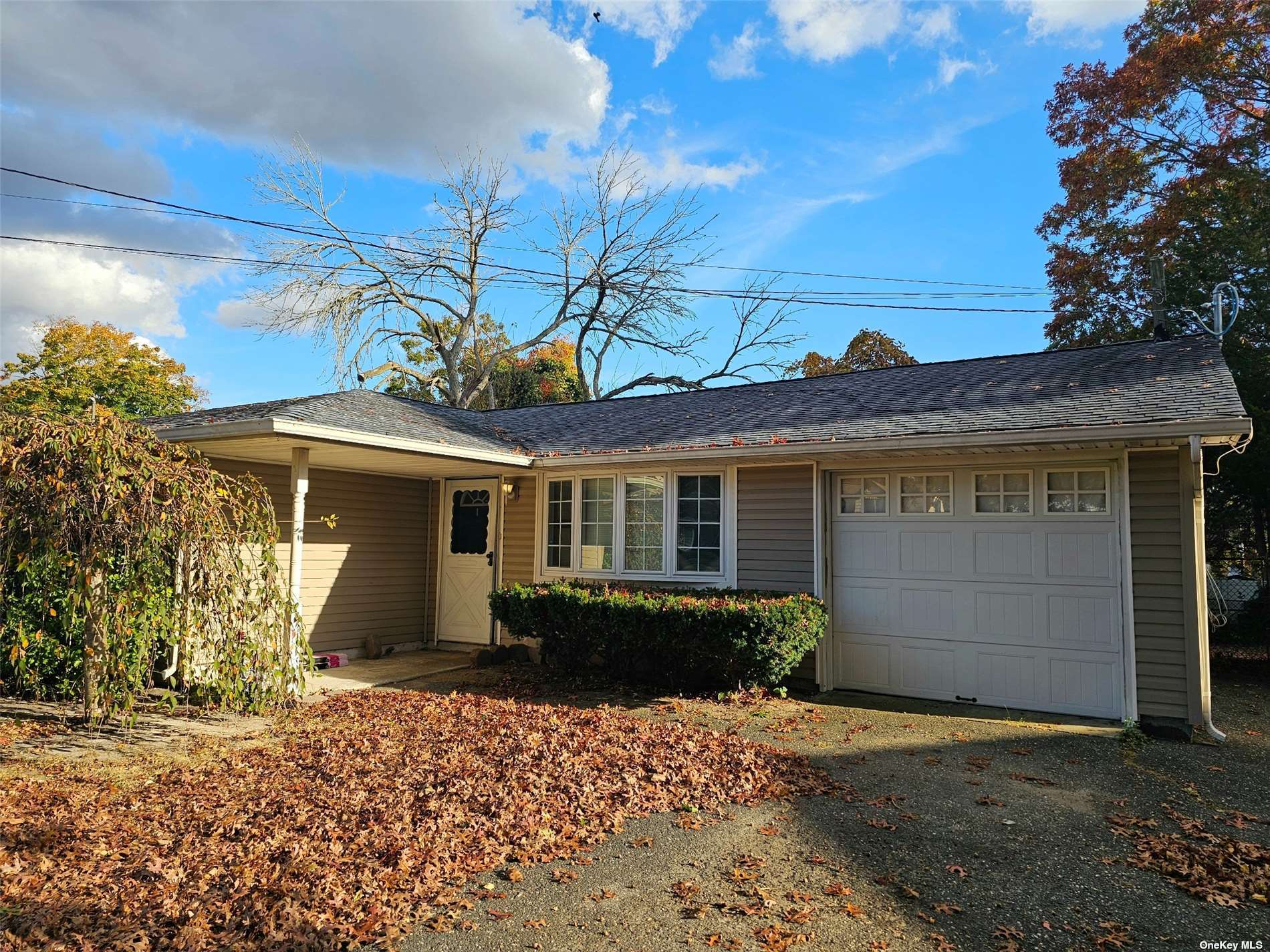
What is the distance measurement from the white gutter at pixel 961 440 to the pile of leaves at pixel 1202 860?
2962 millimetres

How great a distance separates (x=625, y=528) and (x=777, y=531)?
6.32 feet

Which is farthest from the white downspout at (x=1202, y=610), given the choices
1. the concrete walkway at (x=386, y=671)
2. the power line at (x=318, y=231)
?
the power line at (x=318, y=231)

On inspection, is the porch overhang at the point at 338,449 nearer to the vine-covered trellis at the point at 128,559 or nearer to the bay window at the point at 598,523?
the vine-covered trellis at the point at 128,559

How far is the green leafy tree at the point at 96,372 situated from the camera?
20.3 meters

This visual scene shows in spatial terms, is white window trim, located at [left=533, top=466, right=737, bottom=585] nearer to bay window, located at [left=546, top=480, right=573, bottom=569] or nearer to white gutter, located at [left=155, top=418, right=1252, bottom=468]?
bay window, located at [left=546, top=480, right=573, bottom=569]

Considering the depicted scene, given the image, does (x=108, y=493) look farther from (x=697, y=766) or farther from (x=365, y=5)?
(x=365, y=5)

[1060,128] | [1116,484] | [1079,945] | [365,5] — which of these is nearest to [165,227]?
[365,5]

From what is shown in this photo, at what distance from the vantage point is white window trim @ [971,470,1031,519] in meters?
6.90

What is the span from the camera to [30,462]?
15.9ft

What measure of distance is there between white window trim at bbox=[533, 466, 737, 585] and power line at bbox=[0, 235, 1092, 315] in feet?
30.4

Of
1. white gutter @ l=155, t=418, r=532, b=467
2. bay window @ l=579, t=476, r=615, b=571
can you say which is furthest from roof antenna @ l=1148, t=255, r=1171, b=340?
white gutter @ l=155, t=418, r=532, b=467

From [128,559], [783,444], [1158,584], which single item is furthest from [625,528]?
[1158,584]

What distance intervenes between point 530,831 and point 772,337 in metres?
21.5

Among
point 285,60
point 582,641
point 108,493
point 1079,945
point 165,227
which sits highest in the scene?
point 285,60
